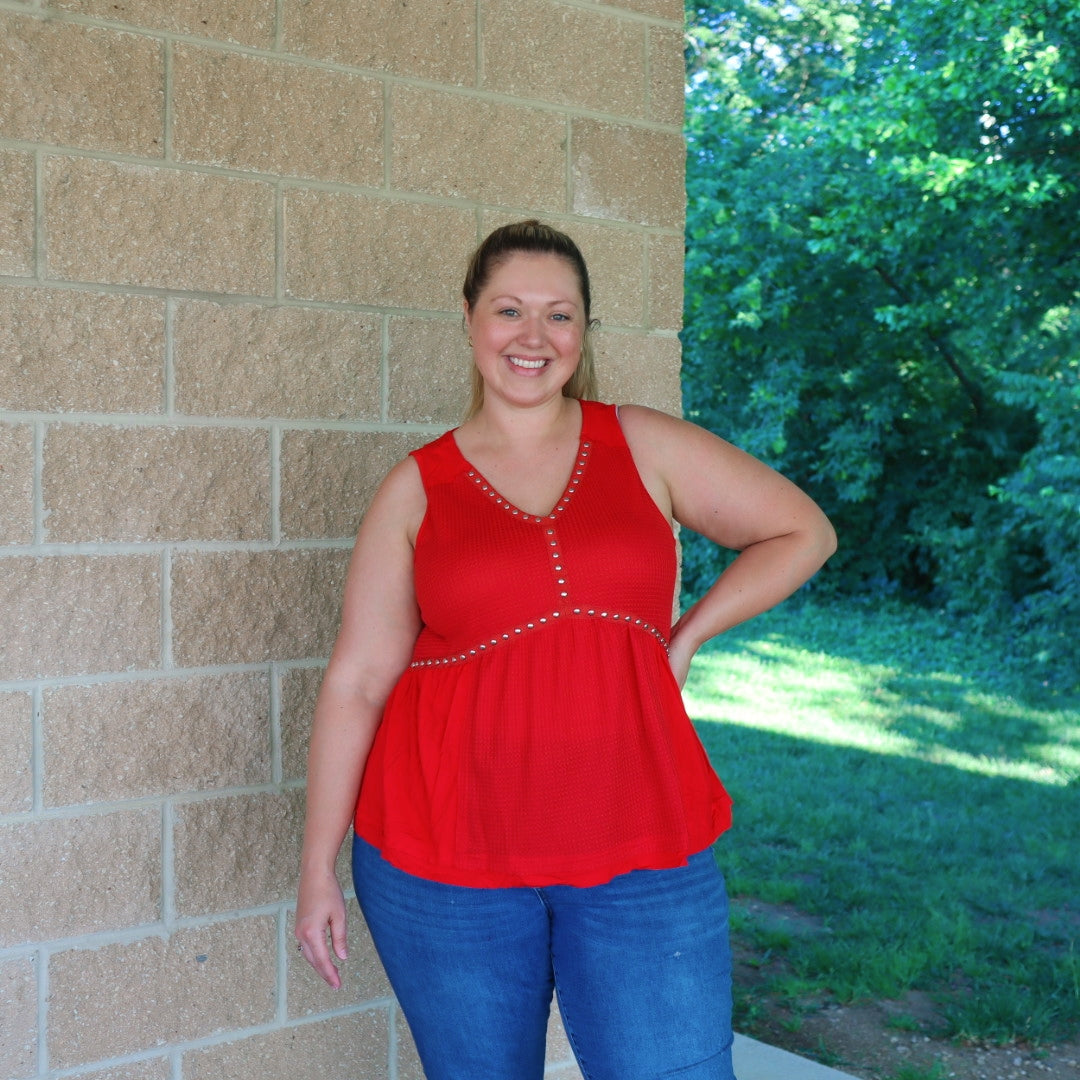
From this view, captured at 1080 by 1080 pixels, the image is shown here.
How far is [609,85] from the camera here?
9.55ft

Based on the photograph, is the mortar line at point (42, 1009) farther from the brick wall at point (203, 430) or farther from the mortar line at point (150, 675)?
the mortar line at point (150, 675)

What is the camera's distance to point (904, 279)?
13.2 meters

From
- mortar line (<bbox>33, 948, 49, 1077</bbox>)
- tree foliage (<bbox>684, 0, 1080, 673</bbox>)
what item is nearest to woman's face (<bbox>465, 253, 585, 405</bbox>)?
mortar line (<bbox>33, 948, 49, 1077</bbox>)

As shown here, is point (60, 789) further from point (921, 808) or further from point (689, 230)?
point (689, 230)

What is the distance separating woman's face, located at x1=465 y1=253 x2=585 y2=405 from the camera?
205 cm

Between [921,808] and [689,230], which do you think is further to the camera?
[689,230]

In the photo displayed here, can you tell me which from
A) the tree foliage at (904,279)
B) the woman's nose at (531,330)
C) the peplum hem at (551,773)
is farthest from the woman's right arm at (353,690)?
the tree foliage at (904,279)

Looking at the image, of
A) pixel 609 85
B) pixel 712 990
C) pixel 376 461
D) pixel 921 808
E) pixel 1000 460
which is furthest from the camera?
pixel 1000 460

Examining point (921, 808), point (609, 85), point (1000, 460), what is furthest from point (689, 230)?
point (609, 85)

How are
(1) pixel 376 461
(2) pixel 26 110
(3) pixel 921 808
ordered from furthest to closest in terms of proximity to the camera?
(3) pixel 921 808, (1) pixel 376 461, (2) pixel 26 110

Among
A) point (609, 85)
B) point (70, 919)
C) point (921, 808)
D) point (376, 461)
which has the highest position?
point (609, 85)

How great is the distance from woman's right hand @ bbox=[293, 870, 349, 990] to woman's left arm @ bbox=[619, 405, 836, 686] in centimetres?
62

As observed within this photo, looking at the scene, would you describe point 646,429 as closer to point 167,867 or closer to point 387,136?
point 387,136

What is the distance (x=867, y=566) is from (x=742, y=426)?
2166 mm
